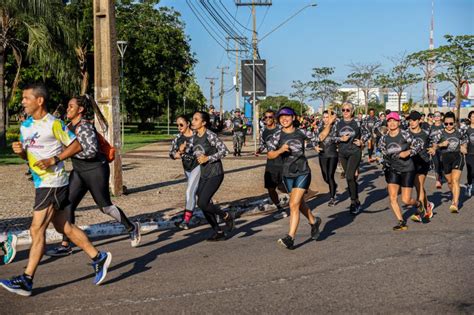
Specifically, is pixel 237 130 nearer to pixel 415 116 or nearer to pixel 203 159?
pixel 415 116

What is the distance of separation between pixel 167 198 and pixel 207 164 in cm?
445

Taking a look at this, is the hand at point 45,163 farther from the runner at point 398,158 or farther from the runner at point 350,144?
the runner at point 350,144

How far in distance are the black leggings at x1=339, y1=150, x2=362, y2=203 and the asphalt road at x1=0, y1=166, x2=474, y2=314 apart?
4.83 ft

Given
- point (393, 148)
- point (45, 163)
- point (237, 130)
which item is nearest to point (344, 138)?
point (393, 148)

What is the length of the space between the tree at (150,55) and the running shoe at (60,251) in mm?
44360

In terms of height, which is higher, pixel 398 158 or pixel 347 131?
pixel 347 131

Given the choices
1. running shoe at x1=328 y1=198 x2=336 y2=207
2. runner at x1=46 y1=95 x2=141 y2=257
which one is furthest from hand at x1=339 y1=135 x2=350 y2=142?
runner at x1=46 y1=95 x2=141 y2=257

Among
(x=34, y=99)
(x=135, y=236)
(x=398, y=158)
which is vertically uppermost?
(x=34, y=99)

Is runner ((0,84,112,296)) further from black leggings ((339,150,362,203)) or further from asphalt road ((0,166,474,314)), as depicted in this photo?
black leggings ((339,150,362,203))

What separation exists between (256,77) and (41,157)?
2428cm

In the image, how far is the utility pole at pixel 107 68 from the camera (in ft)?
42.3

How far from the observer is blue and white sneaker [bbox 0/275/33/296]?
5728 mm

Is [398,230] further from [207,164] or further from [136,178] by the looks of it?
[136,178]

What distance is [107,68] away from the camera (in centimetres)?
1286
